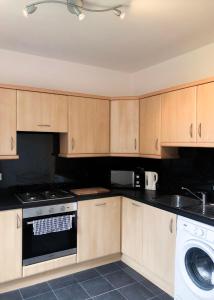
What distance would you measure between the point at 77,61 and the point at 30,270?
2.43 m

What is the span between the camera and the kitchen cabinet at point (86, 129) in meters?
2.92

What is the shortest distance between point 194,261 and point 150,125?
58.4 inches

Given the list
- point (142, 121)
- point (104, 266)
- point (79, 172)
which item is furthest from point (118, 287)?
point (142, 121)

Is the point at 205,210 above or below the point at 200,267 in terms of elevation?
above

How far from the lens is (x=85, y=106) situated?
9.84 ft

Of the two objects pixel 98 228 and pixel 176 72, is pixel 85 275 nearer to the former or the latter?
pixel 98 228

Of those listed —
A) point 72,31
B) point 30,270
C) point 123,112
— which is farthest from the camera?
point 123,112

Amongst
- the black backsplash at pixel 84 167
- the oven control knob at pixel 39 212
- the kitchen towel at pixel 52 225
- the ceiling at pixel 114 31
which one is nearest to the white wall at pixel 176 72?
the ceiling at pixel 114 31

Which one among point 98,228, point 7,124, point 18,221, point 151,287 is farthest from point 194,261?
point 7,124

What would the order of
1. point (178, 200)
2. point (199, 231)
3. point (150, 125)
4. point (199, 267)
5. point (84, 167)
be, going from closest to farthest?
point (199, 231)
point (199, 267)
point (178, 200)
point (150, 125)
point (84, 167)

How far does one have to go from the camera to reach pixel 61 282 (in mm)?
2572

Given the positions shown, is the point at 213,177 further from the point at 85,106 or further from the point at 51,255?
the point at 51,255

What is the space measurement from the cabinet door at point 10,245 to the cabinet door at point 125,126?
54.7 inches

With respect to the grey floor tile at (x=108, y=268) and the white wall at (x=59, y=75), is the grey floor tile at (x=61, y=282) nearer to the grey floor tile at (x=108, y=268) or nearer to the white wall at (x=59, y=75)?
the grey floor tile at (x=108, y=268)
